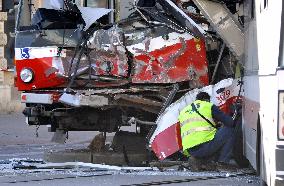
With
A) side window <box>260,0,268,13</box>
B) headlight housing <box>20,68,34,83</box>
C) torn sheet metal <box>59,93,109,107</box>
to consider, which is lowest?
torn sheet metal <box>59,93,109,107</box>

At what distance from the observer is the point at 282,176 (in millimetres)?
6871

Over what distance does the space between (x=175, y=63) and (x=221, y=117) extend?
1442 millimetres

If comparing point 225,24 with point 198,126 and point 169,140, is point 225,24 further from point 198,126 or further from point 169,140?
point 169,140

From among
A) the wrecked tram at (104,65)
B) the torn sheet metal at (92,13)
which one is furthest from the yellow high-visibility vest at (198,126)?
the torn sheet metal at (92,13)

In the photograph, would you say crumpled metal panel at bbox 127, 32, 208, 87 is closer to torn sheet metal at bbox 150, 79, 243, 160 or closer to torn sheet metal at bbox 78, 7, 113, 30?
torn sheet metal at bbox 150, 79, 243, 160

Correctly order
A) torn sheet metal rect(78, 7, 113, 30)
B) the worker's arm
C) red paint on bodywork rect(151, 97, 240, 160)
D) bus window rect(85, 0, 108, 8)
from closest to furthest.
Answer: the worker's arm → red paint on bodywork rect(151, 97, 240, 160) → torn sheet metal rect(78, 7, 113, 30) → bus window rect(85, 0, 108, 8)

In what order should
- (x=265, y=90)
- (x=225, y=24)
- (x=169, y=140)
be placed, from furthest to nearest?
(x=169, y=140), (x=225, y=24), (x=265, y=90)

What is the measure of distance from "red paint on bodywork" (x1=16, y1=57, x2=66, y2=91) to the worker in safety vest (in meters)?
2.42

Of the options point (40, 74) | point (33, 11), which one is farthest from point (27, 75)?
point (33, 11)

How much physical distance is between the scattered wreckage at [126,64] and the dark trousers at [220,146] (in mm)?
500

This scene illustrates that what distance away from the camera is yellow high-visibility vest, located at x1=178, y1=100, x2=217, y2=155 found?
10.8 metres

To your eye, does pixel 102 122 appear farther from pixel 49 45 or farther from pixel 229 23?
pixel 229 23

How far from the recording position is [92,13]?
1291 cm

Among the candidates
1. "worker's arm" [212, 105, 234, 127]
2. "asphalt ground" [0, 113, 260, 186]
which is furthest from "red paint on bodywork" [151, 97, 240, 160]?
"worker's arm" [212, 105, 234, 127]
